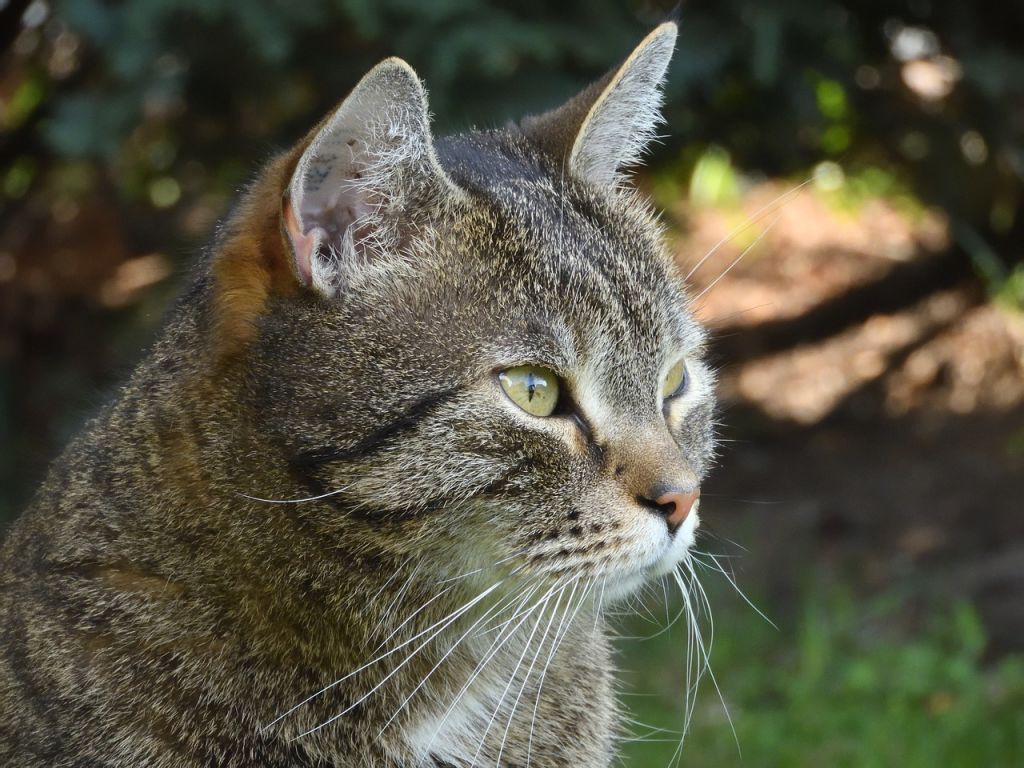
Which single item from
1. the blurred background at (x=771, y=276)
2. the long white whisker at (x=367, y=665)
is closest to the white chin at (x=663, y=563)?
the long white whisker at (x=367, y=665)

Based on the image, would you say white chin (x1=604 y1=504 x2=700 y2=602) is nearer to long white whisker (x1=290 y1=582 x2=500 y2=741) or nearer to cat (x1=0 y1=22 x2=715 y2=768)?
cat (x1=0 y1=22 x2=715 y2=768)

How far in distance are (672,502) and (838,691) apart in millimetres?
2322

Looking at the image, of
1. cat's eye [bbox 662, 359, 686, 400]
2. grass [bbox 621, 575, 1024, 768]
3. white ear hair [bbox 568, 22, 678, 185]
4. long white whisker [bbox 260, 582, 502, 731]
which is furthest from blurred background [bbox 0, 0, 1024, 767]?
long white whisker [bbox 260, 582, 502, 731]

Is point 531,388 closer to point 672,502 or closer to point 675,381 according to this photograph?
point 672,502

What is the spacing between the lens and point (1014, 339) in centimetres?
571

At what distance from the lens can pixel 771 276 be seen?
648 centimetres

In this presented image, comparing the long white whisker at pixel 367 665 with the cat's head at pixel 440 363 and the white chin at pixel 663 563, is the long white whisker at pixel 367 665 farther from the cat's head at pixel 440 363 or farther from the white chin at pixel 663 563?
the white chin at pixel 663 563

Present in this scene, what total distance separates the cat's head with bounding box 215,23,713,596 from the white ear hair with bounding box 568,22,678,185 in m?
0.32

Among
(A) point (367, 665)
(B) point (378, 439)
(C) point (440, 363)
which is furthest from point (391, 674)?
(C) point (440, 363)

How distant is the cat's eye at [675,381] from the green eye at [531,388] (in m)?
0.33

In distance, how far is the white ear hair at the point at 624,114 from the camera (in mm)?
2510

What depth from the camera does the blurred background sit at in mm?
3953

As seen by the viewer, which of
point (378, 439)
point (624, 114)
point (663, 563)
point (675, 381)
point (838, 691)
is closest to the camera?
point (378, 439)

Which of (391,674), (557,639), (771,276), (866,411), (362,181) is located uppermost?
(362,181)
